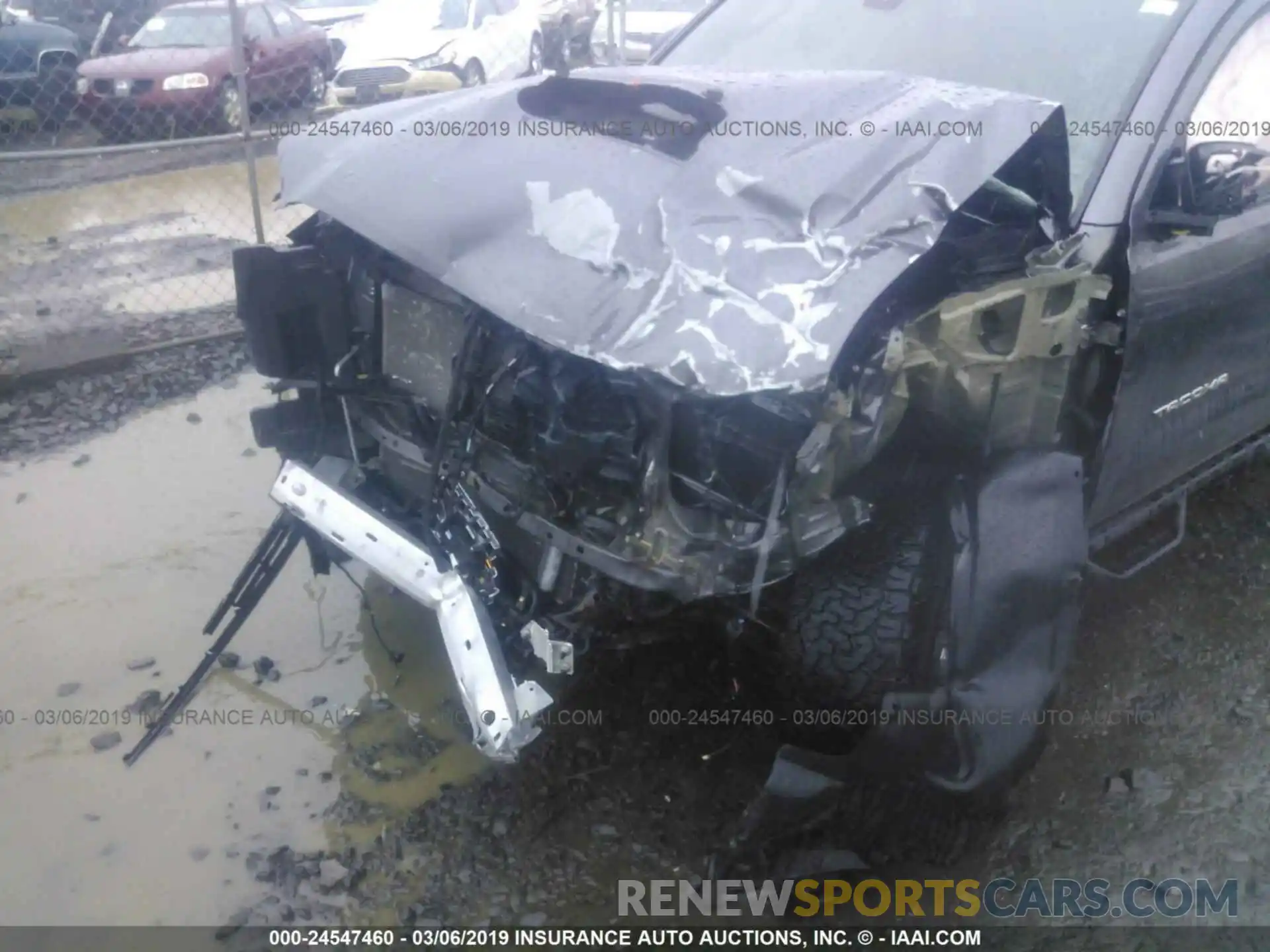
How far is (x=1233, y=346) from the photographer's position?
3033 mm

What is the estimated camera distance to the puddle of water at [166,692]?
244 cm

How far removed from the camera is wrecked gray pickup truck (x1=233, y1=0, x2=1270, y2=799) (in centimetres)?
206

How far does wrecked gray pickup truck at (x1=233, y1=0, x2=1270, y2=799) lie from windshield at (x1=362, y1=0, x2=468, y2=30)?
9.19 m

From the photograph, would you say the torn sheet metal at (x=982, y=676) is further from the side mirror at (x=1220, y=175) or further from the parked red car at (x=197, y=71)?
the parked red car at (x=197, y=71)

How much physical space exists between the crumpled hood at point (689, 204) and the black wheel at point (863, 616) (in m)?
0.70

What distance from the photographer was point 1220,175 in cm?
254

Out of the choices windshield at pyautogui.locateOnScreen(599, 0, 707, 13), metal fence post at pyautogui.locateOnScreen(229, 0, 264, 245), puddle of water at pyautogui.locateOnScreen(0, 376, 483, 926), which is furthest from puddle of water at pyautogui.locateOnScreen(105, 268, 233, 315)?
windshield at pyautogui.locateOnScreen(599, 0, 707, 13)

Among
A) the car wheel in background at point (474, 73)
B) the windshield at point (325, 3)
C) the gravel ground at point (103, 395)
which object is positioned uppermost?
the gravel ground at point (103, 395)

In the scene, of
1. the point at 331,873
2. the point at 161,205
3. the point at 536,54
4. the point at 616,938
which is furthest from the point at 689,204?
the point at 536,54

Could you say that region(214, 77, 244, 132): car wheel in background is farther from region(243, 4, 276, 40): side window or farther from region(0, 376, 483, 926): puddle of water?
region(0, 376, 483, 926): puddle of water

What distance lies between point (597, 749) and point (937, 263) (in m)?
1.49

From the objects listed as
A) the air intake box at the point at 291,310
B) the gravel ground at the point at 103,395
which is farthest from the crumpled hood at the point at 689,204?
the gravel ground at the point at 103,395

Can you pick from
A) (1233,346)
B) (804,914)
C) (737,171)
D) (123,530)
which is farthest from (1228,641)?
(123,530)

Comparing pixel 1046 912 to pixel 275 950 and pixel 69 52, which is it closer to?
pixel 275 950
